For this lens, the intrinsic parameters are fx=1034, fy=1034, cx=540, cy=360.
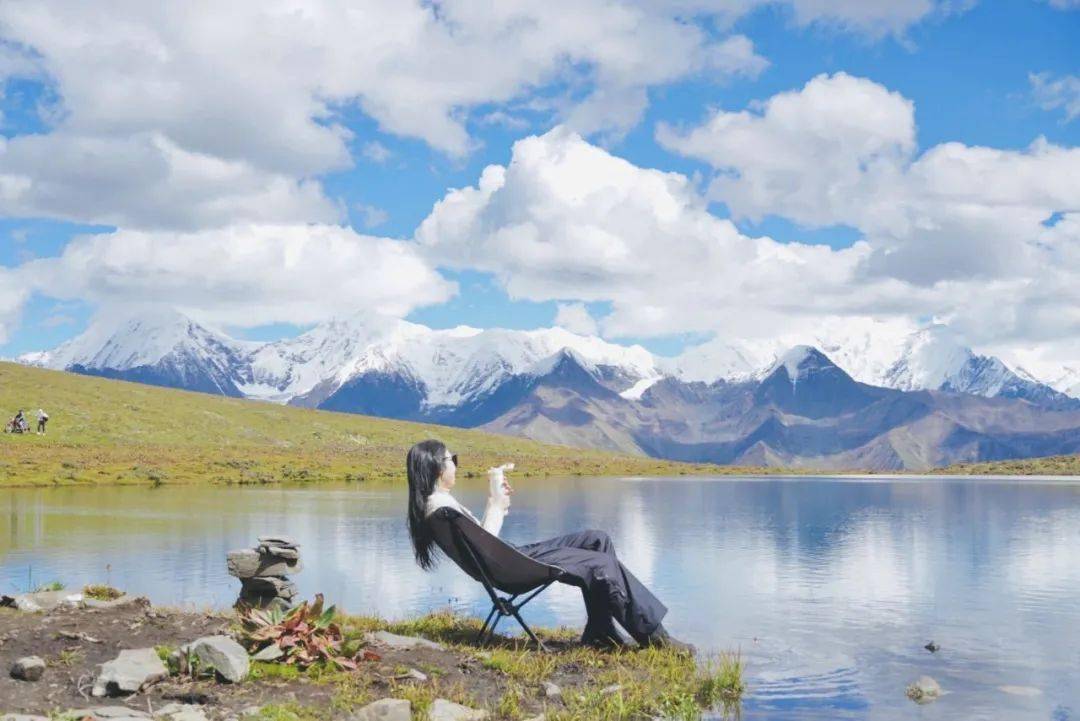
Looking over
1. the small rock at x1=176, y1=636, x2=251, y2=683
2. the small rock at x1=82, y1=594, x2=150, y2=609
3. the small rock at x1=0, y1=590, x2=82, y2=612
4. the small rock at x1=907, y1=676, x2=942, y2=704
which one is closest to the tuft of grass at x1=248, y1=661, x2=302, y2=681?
the small rock at x1=176, y1=636, x2=251, y2=683

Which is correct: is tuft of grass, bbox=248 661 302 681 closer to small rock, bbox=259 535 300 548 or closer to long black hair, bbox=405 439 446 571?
long black hair, bbox=405 439 446 571

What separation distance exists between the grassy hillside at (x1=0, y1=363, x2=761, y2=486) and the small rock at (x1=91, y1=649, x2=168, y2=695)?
57093 mm

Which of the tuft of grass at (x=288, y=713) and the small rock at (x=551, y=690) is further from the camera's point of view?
the small rock at (x=551, y=690)

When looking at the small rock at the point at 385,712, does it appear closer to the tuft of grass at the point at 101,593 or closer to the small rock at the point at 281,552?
the small rock at the point at 281,552

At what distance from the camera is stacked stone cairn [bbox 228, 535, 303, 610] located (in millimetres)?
17062

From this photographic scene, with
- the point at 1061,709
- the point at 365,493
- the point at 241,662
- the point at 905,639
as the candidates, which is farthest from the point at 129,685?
the point at 365,493

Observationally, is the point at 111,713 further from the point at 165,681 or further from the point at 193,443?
the point at 193,443


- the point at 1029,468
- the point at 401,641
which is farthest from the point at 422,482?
the point at 1029,468

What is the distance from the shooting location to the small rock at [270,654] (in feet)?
40.3

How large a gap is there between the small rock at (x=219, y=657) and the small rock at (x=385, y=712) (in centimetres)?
159

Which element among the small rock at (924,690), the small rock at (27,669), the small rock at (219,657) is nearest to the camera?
the small rock at (27,669)

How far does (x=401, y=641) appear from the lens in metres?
14.1

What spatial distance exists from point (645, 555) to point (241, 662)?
22117 millimetres

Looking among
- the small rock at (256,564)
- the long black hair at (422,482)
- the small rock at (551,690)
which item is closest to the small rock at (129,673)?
the long black hair at (422,482)
